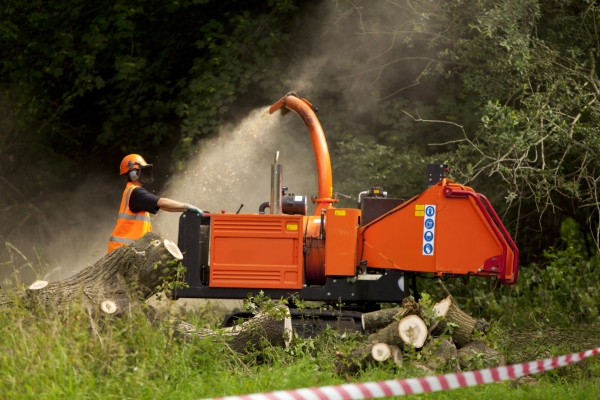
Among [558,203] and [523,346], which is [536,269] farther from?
[523,346]

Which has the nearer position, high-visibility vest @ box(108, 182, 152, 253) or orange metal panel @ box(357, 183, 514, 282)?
orange metal panel @ box(357, 183, 514, 282)

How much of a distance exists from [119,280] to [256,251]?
153 cm

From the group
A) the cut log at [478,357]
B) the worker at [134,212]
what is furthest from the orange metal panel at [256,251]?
the cut log at [478,357]

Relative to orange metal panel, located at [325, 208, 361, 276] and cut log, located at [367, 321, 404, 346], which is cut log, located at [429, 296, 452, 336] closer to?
cut log, located at [367, 321, 404, 346]

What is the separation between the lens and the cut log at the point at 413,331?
22.2ft

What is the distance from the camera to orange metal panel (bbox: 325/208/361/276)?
819 cm

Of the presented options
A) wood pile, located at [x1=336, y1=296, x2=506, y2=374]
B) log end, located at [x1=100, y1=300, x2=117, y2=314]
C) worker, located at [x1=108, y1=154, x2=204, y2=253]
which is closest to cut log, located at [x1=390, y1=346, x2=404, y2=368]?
wood pile, located at [x1=336, y1=296, x2=506, y2=374]

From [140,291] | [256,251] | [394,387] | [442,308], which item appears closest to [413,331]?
[442,308]

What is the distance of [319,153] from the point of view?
9.33 metres

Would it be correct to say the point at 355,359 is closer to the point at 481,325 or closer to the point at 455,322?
the point at 455,322

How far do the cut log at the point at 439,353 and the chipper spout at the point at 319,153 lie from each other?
8.19ft

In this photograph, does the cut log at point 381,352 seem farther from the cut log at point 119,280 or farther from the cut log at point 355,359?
the cut log at point 119,280

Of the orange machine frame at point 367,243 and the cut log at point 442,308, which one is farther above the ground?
the orange machine frame at point 367,243

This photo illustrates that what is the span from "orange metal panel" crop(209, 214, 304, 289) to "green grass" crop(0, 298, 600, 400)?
4.01ft
